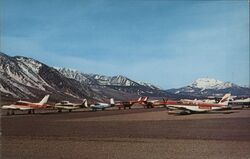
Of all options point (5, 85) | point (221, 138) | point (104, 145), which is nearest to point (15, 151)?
point (104, 145)

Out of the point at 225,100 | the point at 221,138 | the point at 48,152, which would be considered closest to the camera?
the point at 48,152

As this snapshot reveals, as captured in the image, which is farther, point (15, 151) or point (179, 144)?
point (179, 144)

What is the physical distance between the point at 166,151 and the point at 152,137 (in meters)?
6.39

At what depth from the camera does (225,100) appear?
187 ft

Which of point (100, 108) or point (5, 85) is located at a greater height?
point (5, 85)

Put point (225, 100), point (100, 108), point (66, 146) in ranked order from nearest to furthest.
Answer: point (66, 146) → point (225, 100) → point (100, 108)

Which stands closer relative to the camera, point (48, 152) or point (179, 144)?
point (48, 152)

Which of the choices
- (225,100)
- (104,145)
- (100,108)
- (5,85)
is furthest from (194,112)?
(5,85)

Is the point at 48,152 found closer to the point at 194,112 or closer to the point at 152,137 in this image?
the point at 152,137

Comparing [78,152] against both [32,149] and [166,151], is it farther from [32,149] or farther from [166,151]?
[166,151]

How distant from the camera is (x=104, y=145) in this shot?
69.2ft

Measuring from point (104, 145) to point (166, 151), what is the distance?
405 centimetres

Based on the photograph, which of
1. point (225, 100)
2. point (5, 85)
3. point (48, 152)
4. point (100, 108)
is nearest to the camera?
point (48, 152)

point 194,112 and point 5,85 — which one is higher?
point 5,85
